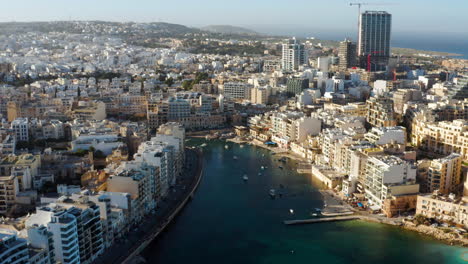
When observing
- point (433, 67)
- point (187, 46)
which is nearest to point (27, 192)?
point (433, 67)

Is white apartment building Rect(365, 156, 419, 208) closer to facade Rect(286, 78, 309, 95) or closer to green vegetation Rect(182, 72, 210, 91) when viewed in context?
facade Rect(286, 78, 309, 95)

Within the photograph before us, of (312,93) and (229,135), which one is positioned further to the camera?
(312,93)

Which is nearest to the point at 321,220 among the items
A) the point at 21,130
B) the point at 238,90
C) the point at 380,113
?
the point at 380,113

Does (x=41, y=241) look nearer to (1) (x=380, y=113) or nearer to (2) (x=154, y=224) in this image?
(2) (x=154, y=224)

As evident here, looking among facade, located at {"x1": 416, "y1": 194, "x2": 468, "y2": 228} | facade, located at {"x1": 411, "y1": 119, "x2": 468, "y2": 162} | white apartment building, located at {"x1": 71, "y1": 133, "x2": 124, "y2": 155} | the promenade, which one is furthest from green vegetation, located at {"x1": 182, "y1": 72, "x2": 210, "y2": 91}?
facade, located at {"x1": 416, "y1": 194, "x2": 468, "y2": 228}

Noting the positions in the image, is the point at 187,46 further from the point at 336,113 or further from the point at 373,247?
the point at 373,247

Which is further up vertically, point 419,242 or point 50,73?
point 50,73
